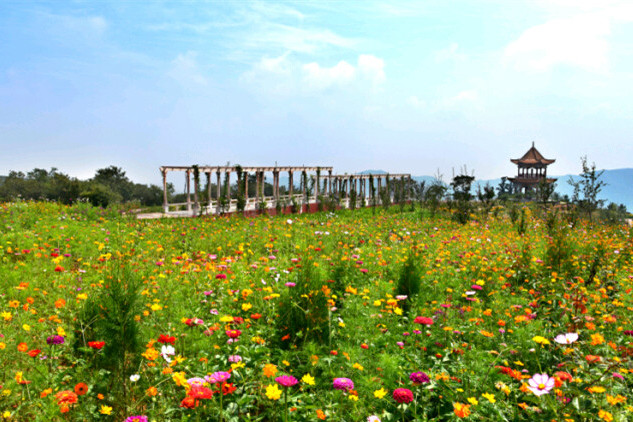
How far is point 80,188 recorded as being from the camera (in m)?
43.1

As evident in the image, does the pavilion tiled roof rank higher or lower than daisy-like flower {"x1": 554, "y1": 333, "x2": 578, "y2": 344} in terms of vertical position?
higher

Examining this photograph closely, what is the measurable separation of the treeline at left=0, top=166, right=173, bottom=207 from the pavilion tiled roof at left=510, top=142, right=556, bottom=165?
43702 mm

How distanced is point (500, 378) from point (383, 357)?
96cm

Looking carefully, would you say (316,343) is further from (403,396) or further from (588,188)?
(588,188)

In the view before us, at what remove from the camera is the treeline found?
41156mm

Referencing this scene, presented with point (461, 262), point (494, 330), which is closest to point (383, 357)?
point (494, 330)

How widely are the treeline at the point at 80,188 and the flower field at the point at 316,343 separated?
36.4m

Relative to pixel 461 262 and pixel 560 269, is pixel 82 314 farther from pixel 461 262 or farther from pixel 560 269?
pixel 560 269

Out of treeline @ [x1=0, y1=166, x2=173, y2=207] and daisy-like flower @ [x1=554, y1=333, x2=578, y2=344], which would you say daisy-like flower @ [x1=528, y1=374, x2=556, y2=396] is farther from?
treeline @ [x1=0, y1=166, x2=173, y2=207]

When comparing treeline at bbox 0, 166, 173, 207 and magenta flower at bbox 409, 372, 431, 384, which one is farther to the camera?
treeline at bbox 0, 166, 173, 207

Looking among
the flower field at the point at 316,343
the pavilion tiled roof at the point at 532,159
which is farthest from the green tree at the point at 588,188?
→ the pavilion tiled roof at the point at 532,159

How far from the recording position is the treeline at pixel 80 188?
41.2 metres

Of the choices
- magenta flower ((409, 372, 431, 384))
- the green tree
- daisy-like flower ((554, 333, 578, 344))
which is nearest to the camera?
magenta flower ((409, 372, 431, 384))

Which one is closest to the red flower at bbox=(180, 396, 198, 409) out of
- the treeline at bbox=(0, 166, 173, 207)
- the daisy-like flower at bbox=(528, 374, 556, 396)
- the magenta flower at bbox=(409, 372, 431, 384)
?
the magenta flower at bbox=(409, 372, 431, 384)
